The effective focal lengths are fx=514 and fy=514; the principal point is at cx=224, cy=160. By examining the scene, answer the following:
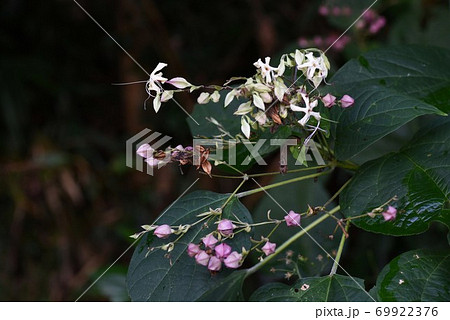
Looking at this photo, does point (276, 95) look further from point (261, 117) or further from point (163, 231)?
point (163, 231)

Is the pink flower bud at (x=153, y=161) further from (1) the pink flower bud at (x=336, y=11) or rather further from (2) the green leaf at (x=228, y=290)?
(1) the pink flower bud at (x=336, y=11)

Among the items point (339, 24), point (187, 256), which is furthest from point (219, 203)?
point (339, 24)

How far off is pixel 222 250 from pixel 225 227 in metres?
0.03

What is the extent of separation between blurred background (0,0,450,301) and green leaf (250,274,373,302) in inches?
40.6

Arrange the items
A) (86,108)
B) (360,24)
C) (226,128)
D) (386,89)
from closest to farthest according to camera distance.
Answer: (386,89)
(226,128)
(360,24)
(86,108)

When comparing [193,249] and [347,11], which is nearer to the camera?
[193,249]

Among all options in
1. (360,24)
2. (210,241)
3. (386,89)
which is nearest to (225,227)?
(210,241)

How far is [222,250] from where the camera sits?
59cm

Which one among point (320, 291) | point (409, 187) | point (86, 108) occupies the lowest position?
point (86, 108)

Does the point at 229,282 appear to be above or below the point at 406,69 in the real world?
below

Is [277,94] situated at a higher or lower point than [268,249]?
higher

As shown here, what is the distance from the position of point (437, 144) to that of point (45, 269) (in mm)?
1494

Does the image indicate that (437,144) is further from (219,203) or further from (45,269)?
(45,269)
